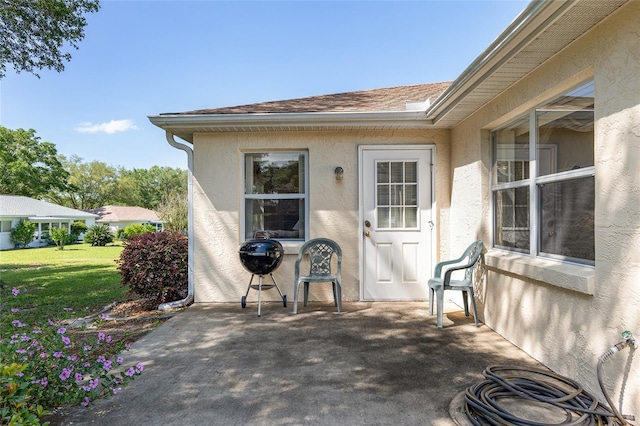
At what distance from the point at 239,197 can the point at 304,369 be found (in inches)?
121

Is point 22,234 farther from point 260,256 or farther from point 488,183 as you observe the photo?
point 488,183

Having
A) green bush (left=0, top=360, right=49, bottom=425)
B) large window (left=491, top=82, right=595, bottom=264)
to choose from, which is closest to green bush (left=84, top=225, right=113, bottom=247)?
green bush (left=0, top=360, right=49, bottom=425)

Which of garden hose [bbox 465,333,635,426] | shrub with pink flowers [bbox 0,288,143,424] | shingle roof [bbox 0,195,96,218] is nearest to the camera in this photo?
shrub with pink flowers [bbox 0,288,143,424]

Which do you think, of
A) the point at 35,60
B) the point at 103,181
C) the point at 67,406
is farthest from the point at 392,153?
the point at 103,181

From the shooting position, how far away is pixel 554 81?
115 inches

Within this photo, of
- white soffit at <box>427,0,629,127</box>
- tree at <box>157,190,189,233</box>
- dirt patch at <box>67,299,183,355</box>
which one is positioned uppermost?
white soffit at <box>427,0,629,127</box>

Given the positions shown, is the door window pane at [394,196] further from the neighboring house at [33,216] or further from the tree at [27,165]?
the tree at [27,165]

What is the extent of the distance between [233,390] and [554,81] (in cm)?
366

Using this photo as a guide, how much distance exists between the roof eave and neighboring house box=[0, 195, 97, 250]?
2398 centimetres

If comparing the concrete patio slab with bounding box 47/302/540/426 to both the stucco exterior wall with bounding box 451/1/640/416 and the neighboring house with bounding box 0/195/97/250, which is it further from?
the neighboring house with bounding box 0/195/97/250

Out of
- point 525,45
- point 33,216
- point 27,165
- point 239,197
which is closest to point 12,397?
point 239,197

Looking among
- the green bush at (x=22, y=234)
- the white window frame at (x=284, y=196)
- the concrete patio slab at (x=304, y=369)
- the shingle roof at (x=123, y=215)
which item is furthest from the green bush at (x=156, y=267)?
the shingle roof at (x=123, y=215)

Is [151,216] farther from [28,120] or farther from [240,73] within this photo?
[240,73]

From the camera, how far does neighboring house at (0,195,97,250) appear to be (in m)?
22.0
